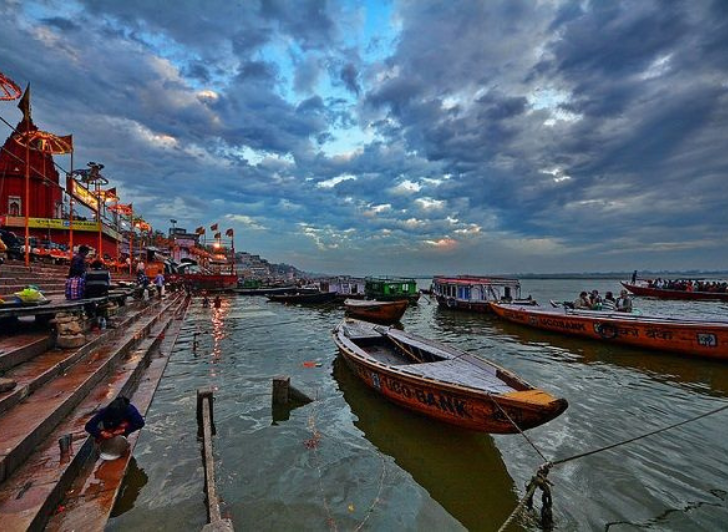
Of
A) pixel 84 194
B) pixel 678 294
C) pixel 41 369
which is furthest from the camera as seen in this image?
pixel 678 294

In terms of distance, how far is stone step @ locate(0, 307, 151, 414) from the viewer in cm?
536

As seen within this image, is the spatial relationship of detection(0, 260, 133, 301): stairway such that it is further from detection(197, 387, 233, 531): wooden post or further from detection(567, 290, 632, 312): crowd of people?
detection(567, 290, 632, 312): crowd of people

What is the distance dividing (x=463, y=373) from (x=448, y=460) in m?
1.87

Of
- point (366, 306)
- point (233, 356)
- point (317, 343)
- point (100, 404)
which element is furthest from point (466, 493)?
point (366, 306)

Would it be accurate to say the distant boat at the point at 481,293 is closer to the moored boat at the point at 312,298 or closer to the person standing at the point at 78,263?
the moored boat at the point at 312,298

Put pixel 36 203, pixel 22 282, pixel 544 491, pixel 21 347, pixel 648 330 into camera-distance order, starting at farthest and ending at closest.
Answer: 1. pixel 36 203
2. pixel 648 330
3. pixel 22 282
4. pixel 21 347
5. pixel 544 491

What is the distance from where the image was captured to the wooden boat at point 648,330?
1346 cm

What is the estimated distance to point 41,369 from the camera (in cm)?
666

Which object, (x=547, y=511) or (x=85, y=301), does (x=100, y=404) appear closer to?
(x=85, y=301)

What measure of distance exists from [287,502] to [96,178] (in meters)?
38.3

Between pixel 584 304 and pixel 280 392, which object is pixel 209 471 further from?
pixel 584 304

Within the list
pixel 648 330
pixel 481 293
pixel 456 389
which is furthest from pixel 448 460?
pixel 481 293

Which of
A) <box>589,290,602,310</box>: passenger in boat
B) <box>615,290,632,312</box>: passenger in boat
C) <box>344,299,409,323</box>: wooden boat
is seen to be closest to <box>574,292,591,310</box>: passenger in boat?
<box>589,290,602,310</box>: passenger in boat

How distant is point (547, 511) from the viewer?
4797 millimetres
